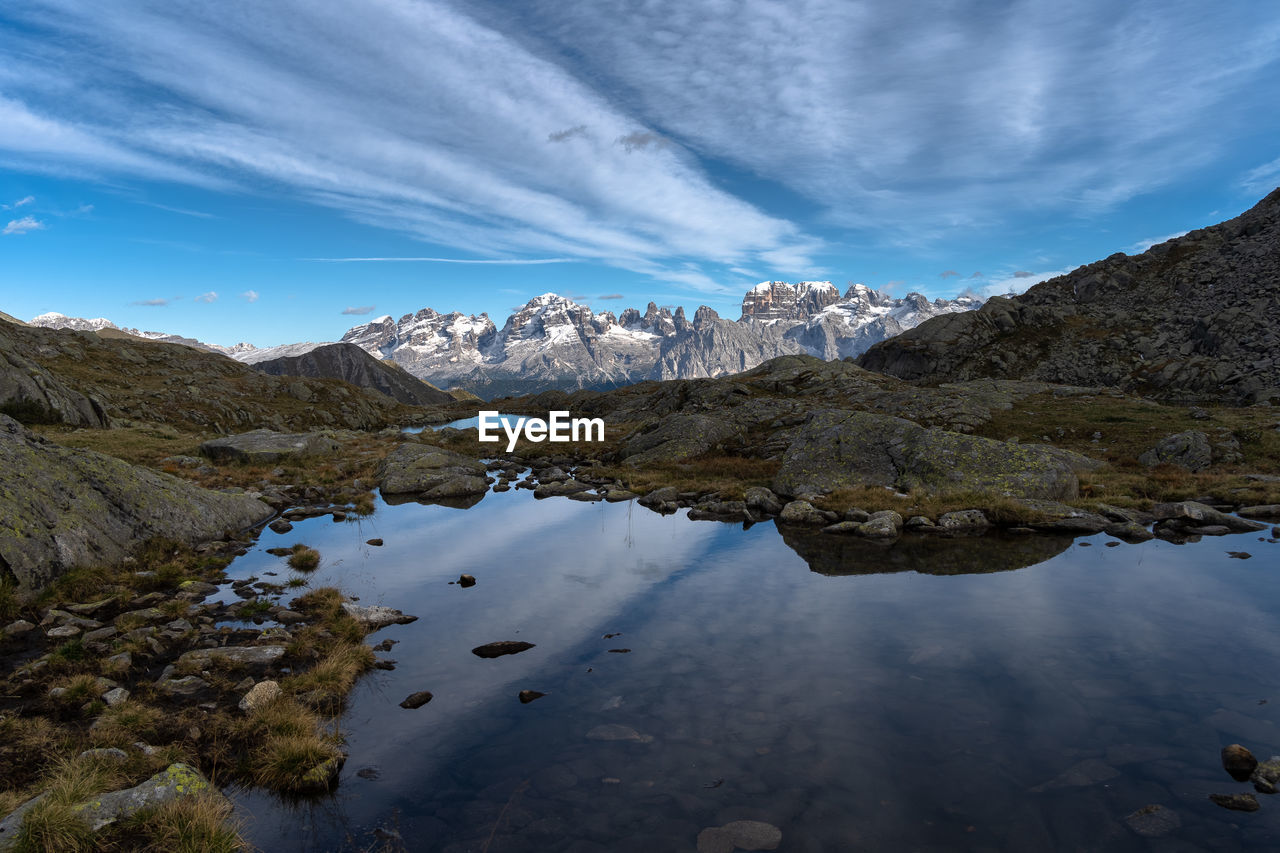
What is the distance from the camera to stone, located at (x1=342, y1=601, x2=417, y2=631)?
17070mm

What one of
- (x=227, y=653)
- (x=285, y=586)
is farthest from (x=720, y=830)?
(x=285, y=586)

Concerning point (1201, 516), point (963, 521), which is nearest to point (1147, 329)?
point (1201, 516)

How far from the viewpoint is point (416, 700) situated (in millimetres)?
12781

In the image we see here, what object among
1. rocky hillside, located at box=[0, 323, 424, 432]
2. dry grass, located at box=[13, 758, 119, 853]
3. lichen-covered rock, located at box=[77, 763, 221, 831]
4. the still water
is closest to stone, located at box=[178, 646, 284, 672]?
the still water

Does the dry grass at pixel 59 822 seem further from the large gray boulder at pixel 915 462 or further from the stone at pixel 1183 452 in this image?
the stone at pixel 1183 452

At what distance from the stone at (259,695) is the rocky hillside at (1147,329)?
89134 millimetres

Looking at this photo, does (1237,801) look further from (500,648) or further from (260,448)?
(260,448)

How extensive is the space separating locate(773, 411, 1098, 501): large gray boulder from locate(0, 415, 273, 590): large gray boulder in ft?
96.8

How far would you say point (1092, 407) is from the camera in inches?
2074

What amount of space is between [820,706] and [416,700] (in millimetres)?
8803

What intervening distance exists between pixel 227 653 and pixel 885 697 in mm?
15564

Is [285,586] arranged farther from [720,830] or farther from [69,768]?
[720,830]

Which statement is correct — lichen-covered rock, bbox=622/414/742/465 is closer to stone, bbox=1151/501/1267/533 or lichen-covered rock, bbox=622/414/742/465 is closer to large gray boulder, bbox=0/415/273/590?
stone, bbox=1151/501/1267/533

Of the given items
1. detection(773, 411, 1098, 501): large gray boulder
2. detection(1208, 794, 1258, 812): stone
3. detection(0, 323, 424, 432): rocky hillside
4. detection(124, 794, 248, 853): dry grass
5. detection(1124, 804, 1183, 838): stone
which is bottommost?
detection(1124, 804, 1183, 838): stone
